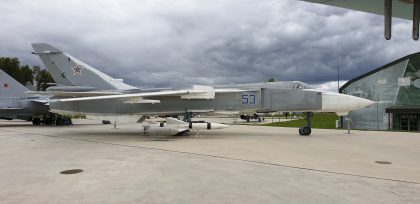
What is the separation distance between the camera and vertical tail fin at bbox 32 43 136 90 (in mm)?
17953

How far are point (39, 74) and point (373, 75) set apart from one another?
2373 inches

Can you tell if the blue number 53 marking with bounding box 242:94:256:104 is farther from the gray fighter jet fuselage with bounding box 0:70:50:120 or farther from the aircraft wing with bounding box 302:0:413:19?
the gray fighter jet fuselage with bounding box 0:70:50:120

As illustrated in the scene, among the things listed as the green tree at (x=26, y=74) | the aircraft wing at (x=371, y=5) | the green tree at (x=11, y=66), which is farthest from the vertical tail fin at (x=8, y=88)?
the aircraft wing at (x=371, y=5)

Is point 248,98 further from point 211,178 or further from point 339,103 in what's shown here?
point 211,178

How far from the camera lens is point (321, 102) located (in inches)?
624

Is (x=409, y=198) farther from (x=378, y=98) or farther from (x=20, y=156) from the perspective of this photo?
(x=378, y=98)

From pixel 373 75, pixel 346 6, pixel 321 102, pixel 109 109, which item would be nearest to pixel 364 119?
pixel 373 75

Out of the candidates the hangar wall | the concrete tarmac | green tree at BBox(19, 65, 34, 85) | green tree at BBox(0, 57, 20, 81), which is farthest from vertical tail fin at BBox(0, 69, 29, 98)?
the hangar wall

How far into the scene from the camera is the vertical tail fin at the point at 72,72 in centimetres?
1795

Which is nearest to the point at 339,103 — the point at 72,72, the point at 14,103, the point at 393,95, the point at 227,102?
the point at 227,102

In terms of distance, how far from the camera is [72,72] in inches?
709

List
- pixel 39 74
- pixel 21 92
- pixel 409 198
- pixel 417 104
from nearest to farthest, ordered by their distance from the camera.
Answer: pixel 409 198 → pixel 21 92 → pixel 417 104 → pixel 39 74

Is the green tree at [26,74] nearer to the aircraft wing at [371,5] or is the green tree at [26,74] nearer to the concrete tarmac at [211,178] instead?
the concrete tarmac at [211,178]

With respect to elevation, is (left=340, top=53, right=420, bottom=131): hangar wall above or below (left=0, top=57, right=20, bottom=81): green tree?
below
